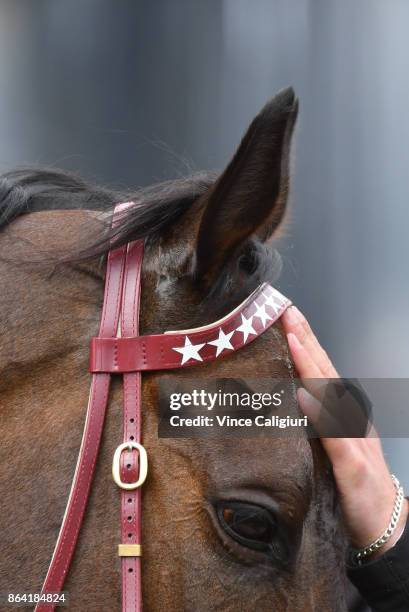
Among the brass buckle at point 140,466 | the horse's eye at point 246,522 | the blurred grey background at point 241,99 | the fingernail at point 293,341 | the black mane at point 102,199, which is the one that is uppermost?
the blurred grey background at point 241,99

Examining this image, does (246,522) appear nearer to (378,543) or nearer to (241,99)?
(378,543)

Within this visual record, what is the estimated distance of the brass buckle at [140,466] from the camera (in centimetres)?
96

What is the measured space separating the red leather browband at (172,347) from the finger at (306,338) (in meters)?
0.09

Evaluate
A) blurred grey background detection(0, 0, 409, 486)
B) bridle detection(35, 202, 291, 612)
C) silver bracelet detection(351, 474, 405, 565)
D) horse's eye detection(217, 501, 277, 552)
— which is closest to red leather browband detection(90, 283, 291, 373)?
bridle detection(35, 202, 291, 612)

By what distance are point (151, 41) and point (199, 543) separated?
1974 mm

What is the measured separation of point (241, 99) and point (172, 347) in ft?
5.46

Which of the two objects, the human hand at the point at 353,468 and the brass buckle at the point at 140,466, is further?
the human hand at the point at 353,468

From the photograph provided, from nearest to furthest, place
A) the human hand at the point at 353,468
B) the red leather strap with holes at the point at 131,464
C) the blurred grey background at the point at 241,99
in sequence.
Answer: the red leather strap with holes at the point at 131,464 → the human hand at the point at 353,468 → the blurred grey background at the point at 241,99

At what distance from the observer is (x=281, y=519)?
0.99m

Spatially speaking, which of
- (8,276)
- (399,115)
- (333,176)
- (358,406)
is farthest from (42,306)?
(399,115)

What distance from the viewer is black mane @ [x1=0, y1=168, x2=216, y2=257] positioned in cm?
109

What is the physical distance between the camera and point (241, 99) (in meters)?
2.48

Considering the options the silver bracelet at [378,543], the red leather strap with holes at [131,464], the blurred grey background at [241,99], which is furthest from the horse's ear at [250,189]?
the blurred grey background at [241,99]

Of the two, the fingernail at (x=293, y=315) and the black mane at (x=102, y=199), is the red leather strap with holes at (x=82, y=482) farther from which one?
the fingernail at (x=293, y=315)
